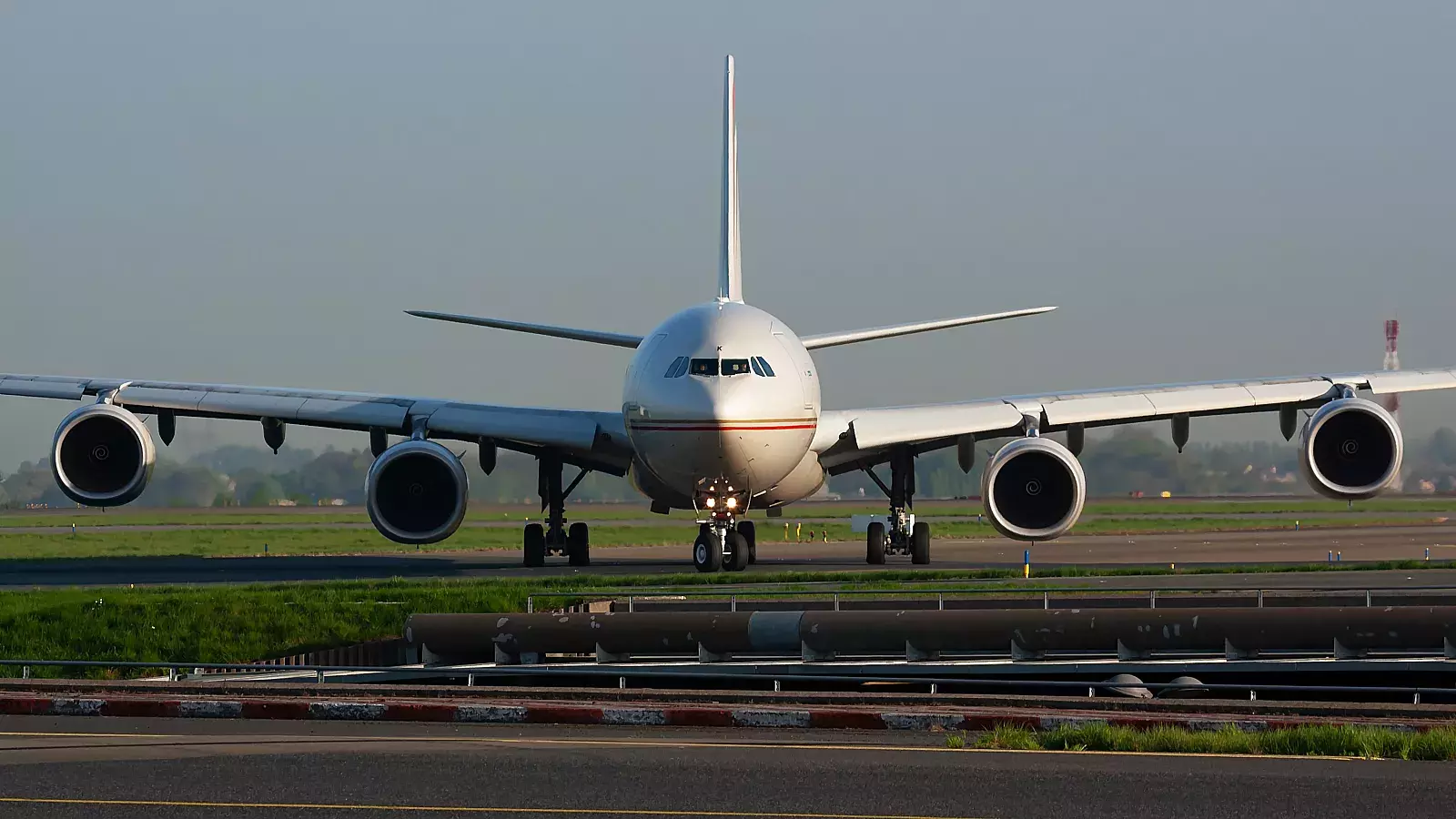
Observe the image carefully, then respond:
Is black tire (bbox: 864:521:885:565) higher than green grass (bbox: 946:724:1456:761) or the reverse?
higher

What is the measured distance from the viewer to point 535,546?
36156mm

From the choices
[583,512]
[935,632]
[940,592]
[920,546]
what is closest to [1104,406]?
[920,546]

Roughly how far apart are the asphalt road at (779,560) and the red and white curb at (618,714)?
50.3 ft

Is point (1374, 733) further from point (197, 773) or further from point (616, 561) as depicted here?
point (616, 561)

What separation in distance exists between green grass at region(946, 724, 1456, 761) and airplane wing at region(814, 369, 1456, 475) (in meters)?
20.2

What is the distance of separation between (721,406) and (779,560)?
1020 centimetres

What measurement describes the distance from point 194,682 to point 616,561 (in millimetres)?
21225

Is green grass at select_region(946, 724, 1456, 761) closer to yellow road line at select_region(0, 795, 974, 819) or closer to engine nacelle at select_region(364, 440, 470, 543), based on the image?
yellow road line at select_region(0, 795, 974, 819)

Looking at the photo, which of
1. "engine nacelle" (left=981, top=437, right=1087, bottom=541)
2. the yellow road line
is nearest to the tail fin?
"engine nacelle" (left=981, top=437, right=1087, bottom=541)

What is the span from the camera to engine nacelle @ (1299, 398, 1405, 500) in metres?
32.6

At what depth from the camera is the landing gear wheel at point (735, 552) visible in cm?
3269

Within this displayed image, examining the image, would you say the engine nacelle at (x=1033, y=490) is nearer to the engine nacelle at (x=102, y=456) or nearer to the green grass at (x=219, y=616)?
the green grass at (x=219, y=616)

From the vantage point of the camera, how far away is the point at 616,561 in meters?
38.7

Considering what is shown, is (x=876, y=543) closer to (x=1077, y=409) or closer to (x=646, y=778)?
(x=1077, y=409)
